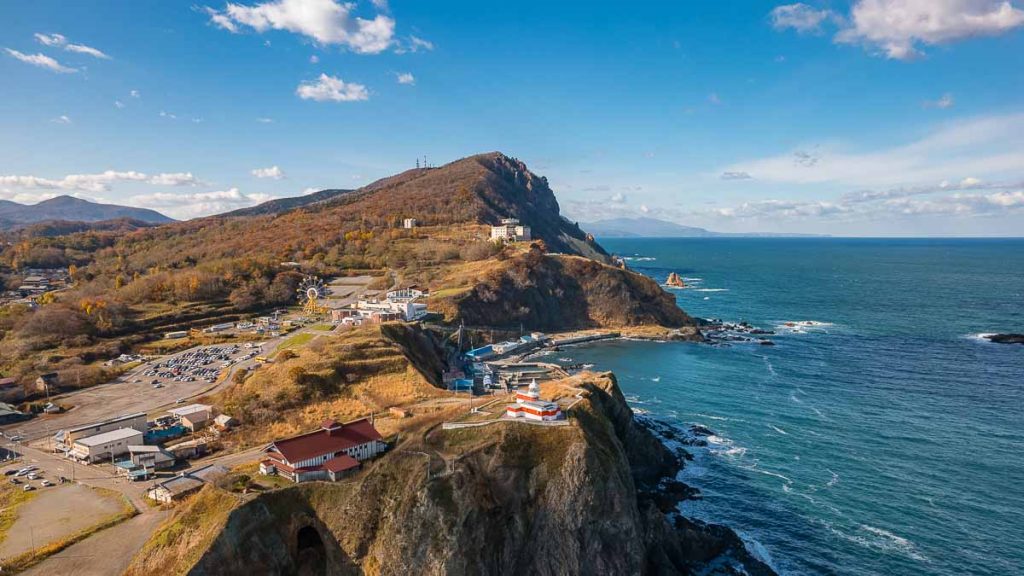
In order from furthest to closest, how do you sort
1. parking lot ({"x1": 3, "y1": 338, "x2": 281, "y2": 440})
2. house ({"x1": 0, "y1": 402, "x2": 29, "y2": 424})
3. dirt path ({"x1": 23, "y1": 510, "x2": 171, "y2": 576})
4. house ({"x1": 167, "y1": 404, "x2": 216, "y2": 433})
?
house ({"x1": 0, "y1": 402, "x2": 29, "y2": 424}) < parking lot ({"x1": 3, "y1": 338, "x2": 281, "y2": 440}) < house ({"x1": 167, "y1": 404, "x2": 216, "y2": 433}) < dirt path ({"x1": 23, "y1": 510, "x2": 171, "y2": 576})

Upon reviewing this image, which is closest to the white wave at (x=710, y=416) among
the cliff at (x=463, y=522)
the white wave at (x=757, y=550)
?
the white wave at (x=757, y=550)

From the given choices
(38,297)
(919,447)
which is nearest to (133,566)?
(919,447)

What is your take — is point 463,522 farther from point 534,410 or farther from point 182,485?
point 182,485

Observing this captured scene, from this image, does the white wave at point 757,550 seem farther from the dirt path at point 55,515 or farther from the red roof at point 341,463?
the dirt path at point 55,515

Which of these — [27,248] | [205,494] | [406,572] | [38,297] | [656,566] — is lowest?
[656,566]

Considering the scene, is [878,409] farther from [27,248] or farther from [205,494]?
[27,248]

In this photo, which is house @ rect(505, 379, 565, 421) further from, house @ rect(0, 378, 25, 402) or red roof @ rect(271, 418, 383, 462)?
house @ rect(0, 378, 25, 402)

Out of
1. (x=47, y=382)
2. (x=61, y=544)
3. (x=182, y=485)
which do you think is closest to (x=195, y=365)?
(x=47, y=382)

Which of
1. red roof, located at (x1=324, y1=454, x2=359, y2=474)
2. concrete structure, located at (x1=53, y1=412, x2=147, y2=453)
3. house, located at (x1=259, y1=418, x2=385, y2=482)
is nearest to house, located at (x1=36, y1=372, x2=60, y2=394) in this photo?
concrete structure, located at (x1=53, y1=412, x2=147, y2=453)
